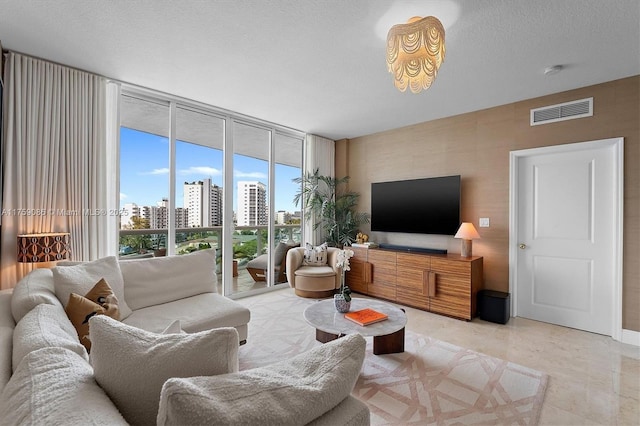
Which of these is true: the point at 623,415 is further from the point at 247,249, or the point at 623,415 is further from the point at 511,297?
the point at 247,249

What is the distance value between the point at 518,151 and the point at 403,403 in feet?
10.3

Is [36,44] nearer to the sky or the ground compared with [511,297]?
nearer to the sky

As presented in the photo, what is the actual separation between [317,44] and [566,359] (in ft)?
11.2

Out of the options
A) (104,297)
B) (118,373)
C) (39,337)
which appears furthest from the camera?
(104,297)

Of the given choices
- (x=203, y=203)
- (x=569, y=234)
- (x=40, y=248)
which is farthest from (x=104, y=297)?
(x=569, y=234)

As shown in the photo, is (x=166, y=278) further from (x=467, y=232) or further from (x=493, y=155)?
(x=493, y=155)

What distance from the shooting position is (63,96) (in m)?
2.73

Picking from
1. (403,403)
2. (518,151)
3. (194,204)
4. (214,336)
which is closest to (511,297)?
(518,151)

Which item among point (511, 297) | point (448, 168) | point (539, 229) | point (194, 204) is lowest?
point (511, 297)

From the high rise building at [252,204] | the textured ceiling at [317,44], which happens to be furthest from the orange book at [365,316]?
the high rise building at [252,204]

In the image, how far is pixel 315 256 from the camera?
4496 millimetres

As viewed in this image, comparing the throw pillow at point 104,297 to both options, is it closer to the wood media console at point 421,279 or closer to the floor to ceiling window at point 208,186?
the floor to ceiling window at point 208,186

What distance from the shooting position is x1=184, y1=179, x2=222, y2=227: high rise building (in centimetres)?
382

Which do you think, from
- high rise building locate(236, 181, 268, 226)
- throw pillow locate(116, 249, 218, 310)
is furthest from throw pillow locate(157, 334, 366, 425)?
high rise building locate(236, 181, 268, 226)
